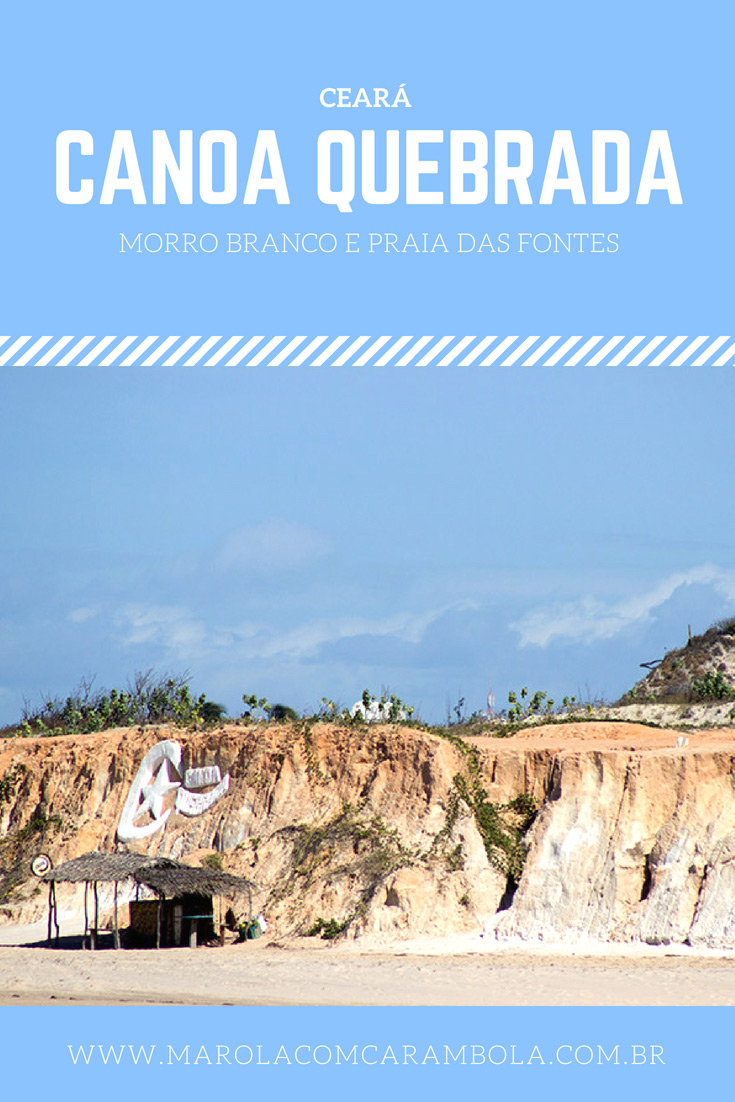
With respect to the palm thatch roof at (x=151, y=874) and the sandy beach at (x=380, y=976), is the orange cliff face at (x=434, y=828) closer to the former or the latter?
the sandy beach at (x=380, y=976)

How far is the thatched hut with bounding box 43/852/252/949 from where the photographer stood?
25.5 metres

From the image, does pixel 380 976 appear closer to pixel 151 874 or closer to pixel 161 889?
pixel 161 889

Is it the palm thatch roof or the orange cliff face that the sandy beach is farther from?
the palm thatch roof

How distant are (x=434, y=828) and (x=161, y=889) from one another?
530 centimetres

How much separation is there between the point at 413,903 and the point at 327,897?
1.92m

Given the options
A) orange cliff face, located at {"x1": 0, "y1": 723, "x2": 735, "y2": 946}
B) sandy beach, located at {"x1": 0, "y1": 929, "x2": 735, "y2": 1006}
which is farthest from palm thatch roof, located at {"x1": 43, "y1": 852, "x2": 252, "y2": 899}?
orange cliff face, located at {"x1": 0, "y1": 723, "x2": 735, "y2": 946}

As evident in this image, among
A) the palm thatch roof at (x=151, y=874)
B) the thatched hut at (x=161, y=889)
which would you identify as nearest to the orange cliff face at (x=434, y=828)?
the thatched hut at (x=161, y=889)

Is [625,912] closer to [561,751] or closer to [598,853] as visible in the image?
[598,853]

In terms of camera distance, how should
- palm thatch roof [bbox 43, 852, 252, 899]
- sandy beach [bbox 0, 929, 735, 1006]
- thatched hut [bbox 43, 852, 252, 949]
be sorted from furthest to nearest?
thatched hut [bbox 43, 852, 252, 949], palm thatch roof [bbox 43, 852, 252, 899], sandy beach [bbox 0, 929, 735, 1006]

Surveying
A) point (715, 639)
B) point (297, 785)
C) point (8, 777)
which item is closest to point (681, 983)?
point (297, 785)

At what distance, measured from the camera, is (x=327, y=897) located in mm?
26672

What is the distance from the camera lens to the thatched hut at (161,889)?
2553cm

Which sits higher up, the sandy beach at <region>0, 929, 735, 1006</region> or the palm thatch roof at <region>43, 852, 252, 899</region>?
the palm thatch roof at <region>43, 852, 252, 899</region>

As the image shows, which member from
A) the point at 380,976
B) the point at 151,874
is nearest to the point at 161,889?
the point at 151,874
